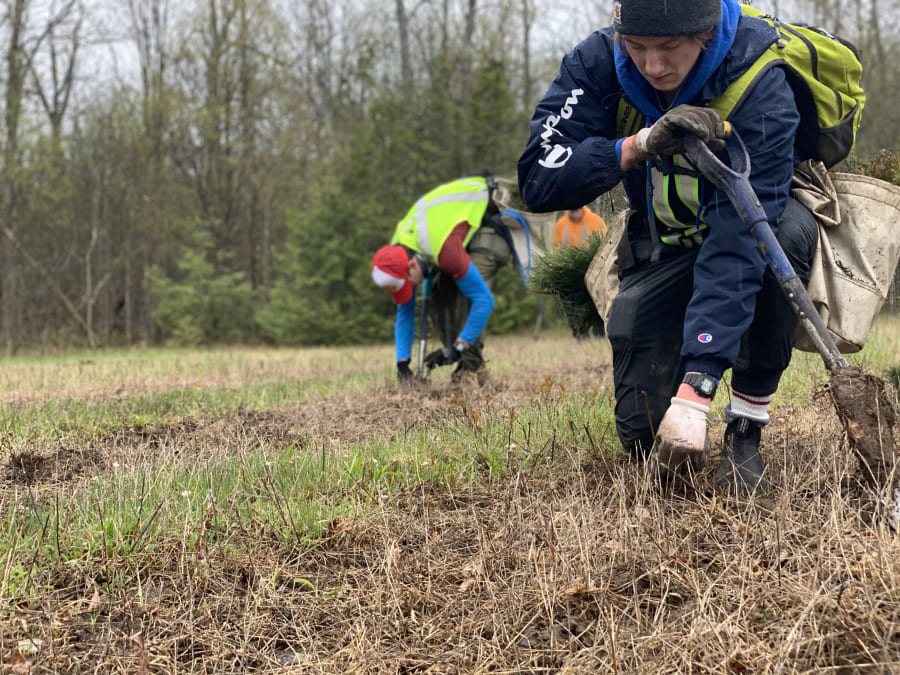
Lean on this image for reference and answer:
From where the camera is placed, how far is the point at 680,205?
2.95 metres

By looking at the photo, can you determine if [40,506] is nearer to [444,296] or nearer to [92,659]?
[92,659]

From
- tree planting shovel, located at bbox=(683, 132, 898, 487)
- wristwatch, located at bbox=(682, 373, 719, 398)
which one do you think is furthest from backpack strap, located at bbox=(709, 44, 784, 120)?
wristwatch, located at bbox=(682, 373, 719, 398)

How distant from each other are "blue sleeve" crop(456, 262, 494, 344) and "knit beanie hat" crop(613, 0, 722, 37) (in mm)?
4450

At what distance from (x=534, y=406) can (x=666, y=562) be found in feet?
7.19

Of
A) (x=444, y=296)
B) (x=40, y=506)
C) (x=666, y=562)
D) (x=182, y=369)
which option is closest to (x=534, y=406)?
(x=666, y=562)

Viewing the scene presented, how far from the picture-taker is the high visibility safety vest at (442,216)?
22.4 ft

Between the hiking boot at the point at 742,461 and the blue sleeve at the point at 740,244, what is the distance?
48 centimetres

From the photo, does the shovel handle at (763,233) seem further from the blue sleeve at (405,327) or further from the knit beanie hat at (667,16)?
the blue sleeve at (405,327)

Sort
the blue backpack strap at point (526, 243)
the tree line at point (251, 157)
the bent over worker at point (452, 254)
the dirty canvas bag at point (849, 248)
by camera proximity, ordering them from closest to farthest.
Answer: the dirty canvas bag at point (849, 248) < the bent over worker at point (452, 254) < the blue backpack strap at point (526, 243) < the tree line at point (251, 157)

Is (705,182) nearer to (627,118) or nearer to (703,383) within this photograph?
(627,118)

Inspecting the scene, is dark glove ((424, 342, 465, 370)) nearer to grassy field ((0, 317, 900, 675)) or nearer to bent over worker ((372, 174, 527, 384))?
bent over worker ((372, 174, 527, 384))

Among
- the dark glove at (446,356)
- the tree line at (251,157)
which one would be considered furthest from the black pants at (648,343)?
the tree line at (251,157)

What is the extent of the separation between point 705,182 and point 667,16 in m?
0.65

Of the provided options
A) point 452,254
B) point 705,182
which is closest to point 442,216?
point 452,254
